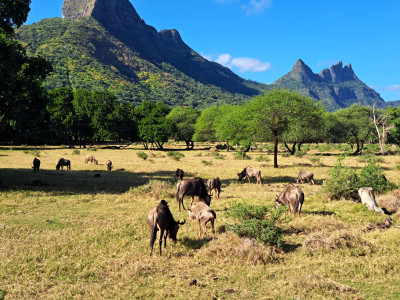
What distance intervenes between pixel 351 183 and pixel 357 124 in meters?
46.2

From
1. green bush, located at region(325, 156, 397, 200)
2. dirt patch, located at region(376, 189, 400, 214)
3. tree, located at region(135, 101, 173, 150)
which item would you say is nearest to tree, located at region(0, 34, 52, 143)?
green bush, located at region(325, 156, 397, 200)

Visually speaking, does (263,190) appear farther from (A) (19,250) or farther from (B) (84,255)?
(A) (19,250)

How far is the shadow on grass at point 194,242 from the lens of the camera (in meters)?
8.52

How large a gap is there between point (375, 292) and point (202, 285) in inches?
146

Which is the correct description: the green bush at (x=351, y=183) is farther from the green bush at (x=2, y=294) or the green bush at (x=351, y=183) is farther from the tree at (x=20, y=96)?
the tree at (x=20, y=96)

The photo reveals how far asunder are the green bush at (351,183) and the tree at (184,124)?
170 feet

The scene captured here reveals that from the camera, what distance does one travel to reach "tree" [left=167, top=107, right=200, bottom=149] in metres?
68.4

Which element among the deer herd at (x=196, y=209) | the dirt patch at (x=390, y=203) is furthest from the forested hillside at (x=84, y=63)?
the dirt patch at (x=390, y=203)

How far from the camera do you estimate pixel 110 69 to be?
559 feet

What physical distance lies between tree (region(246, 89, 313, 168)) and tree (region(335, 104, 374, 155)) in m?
29.1

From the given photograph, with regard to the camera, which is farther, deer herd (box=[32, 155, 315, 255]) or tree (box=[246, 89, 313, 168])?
tree (box=[246, 89, 313, 168])

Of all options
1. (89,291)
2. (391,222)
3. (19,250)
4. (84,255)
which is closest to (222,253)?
(89,291)

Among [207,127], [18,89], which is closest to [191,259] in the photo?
[18,89]

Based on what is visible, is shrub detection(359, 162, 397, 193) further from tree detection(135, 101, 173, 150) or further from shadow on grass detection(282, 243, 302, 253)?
tree detection(135, 101, 173, 150)
